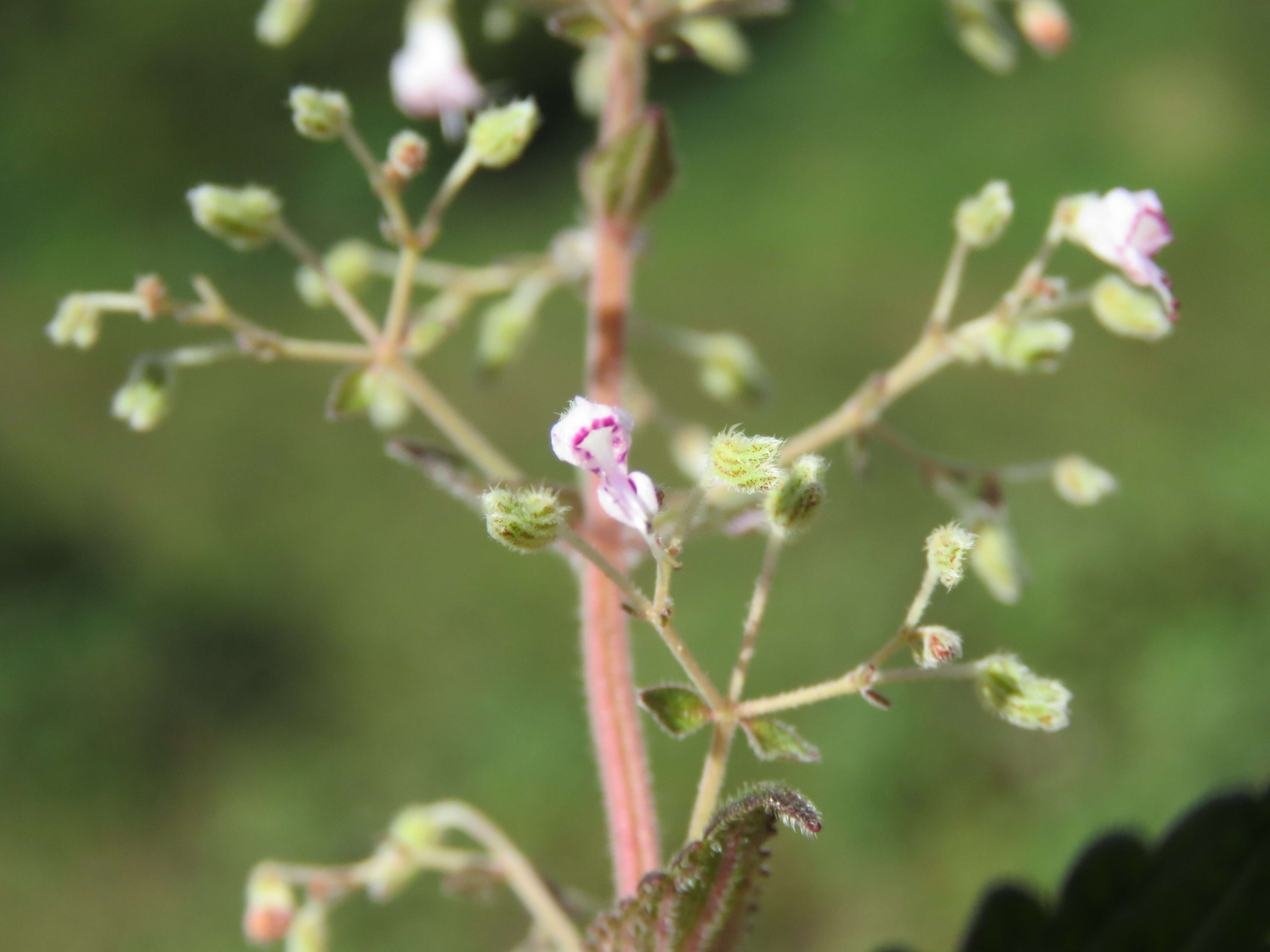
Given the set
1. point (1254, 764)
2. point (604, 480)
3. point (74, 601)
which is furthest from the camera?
point (74, 601)

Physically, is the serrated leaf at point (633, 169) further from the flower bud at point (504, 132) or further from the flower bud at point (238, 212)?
the flower bud at point (238, 212)

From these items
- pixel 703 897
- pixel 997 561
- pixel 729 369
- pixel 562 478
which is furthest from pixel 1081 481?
pixel 562 478

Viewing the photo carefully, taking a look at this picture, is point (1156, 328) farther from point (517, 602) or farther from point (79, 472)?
point (79, 472)

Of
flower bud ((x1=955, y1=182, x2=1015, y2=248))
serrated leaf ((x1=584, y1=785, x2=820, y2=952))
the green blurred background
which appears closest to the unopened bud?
flower bud ((x1=955, y1=182, x2=1015, y2=248))

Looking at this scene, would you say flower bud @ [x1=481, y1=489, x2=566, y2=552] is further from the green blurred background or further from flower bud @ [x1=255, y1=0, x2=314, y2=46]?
the green blurred background

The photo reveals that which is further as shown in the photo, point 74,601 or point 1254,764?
point 74,601

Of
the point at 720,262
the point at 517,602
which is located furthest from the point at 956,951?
the point at 720,262
